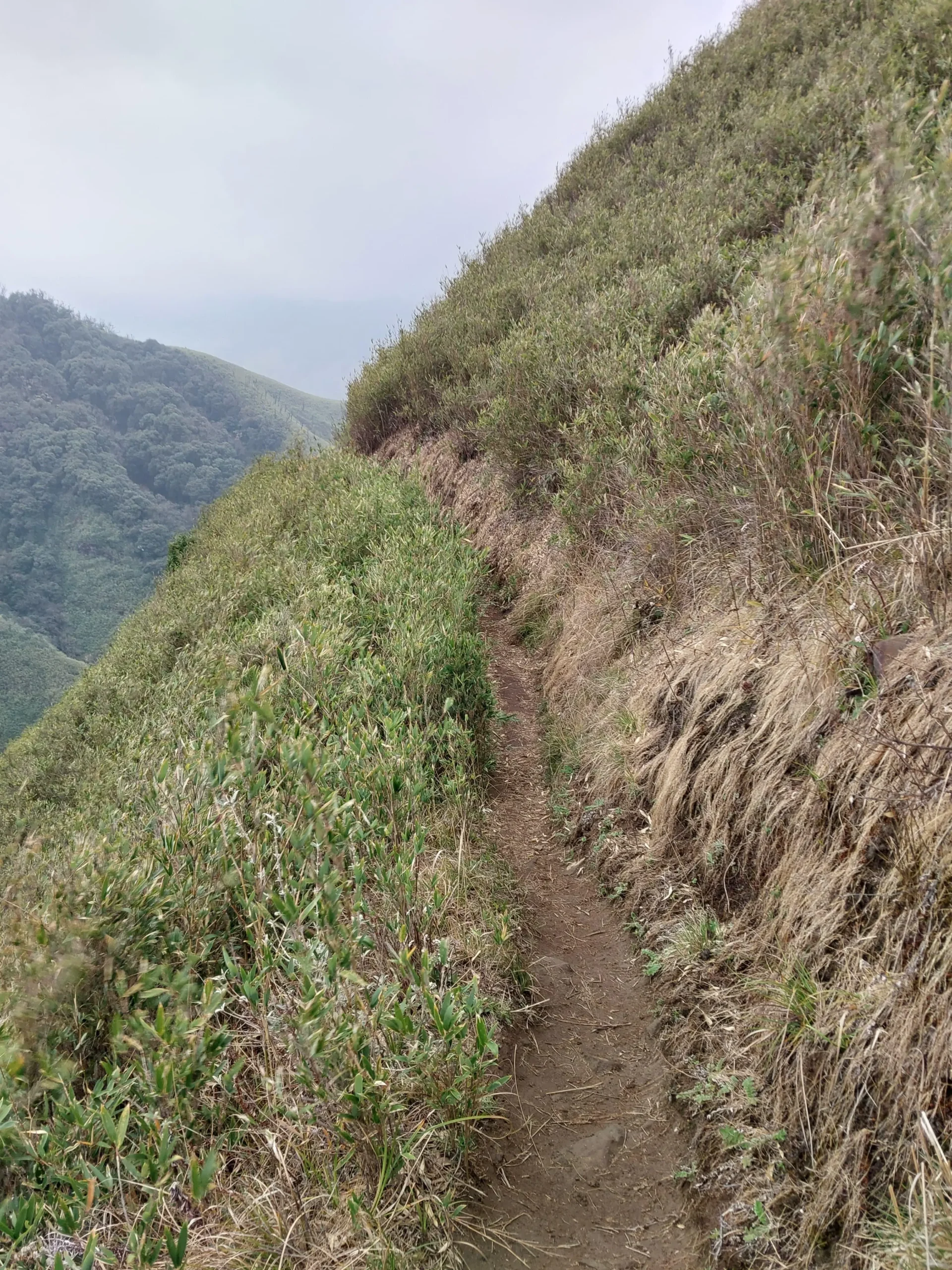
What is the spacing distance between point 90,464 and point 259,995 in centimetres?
12116

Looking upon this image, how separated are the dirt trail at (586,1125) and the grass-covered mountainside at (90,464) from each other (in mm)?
54875

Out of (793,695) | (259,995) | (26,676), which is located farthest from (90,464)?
(793,695)

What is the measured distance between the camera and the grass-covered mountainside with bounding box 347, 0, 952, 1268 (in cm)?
186

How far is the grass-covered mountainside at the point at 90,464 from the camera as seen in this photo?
79.3 metres

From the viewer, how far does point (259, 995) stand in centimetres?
252

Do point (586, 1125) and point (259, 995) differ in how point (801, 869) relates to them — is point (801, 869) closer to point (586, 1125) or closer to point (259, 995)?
point (586, 1125)

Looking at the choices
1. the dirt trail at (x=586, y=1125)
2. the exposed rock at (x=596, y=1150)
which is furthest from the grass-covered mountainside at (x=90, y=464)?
the exposed rock at (x=596, y=1150)

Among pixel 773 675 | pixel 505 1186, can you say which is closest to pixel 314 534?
pixel 773 675

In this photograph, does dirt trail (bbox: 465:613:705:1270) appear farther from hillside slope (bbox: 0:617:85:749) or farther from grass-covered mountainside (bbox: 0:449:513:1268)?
hillside slope (bbox: 0:617:85:749)

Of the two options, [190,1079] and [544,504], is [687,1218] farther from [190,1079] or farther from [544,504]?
[544,504]

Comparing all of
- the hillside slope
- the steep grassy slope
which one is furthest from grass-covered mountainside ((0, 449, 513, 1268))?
the steep grassy slope

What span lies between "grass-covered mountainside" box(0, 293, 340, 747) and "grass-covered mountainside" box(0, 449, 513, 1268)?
2117 inches

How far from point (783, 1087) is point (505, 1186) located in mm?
1028

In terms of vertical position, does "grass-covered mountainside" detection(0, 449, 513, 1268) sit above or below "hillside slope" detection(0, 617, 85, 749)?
below
